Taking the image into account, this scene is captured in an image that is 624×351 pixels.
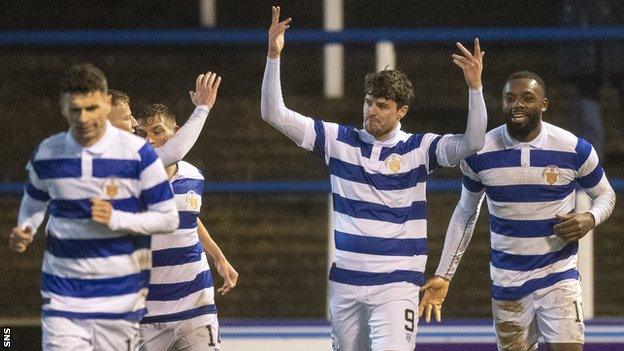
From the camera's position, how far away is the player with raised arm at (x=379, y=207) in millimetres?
5777

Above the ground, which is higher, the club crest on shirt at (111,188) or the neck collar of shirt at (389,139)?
the neck collar of shirt at (389,139)

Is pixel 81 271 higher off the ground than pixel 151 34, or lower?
lower

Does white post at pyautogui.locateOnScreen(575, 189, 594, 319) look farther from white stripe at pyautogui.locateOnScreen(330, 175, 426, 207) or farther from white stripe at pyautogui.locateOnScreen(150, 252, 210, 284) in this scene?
white stripe at pyautogui.locateOnScreen(150, 252, 210, 284)

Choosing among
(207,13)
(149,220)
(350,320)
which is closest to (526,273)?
(350,320)

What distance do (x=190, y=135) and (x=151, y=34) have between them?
190cm

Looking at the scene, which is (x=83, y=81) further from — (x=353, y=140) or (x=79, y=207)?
(x=353, y=140)

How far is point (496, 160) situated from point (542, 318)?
2.05 feet

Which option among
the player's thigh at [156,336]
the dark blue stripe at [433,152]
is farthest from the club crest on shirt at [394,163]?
the player's thigh at [156,336]

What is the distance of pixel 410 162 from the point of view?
19.1 ft

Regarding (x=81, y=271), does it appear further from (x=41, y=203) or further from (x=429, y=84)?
(x=429, y=84)

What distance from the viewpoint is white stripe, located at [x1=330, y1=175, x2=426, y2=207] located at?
229 inches

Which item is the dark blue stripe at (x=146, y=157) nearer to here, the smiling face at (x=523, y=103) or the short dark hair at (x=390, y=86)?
the short dark hair at (x=390, y=86)


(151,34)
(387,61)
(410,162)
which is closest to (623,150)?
(387,61)

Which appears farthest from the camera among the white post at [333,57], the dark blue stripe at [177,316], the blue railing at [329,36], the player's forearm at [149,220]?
the white post at [333,57]
